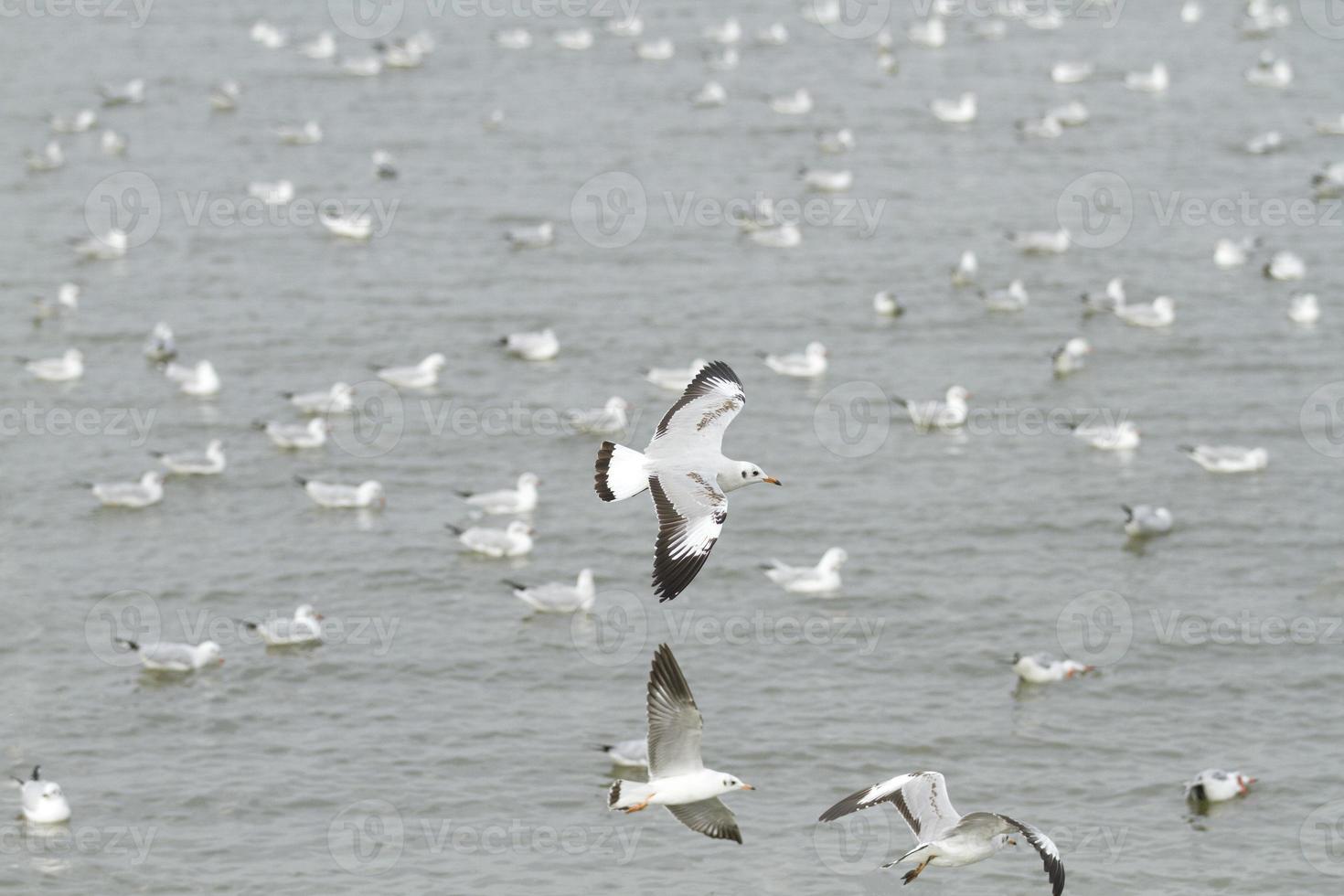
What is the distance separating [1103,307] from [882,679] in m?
14.7

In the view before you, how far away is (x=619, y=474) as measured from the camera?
57.1 feet

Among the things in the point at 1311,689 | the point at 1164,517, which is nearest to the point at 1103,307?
the point at 1164,517

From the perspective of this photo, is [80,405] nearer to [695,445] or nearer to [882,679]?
[882,679]

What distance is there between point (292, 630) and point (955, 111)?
28.1 m

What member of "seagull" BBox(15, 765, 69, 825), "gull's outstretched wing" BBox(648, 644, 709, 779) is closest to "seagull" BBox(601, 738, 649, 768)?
"gull's outstretched wing" BBox(648, 644, 709, 779)

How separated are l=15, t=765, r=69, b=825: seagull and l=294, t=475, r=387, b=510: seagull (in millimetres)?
9317

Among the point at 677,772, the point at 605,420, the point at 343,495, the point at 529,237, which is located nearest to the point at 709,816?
the point at 677,772

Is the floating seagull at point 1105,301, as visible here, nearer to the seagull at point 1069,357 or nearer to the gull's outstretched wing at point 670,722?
the seagull at point 1069,357

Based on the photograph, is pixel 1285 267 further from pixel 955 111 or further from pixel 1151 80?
pixel 1151 80

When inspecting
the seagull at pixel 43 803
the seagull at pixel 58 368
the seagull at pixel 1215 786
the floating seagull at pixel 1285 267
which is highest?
the floating seagull at pixel 1285 267

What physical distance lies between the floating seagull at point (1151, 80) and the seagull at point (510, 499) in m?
27.8

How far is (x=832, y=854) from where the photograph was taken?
22906mm

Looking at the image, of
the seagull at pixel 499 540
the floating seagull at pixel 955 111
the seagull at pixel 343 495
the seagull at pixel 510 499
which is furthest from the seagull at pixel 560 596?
the floating seagull at pixel 955 111

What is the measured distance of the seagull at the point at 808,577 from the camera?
95.5 feet
